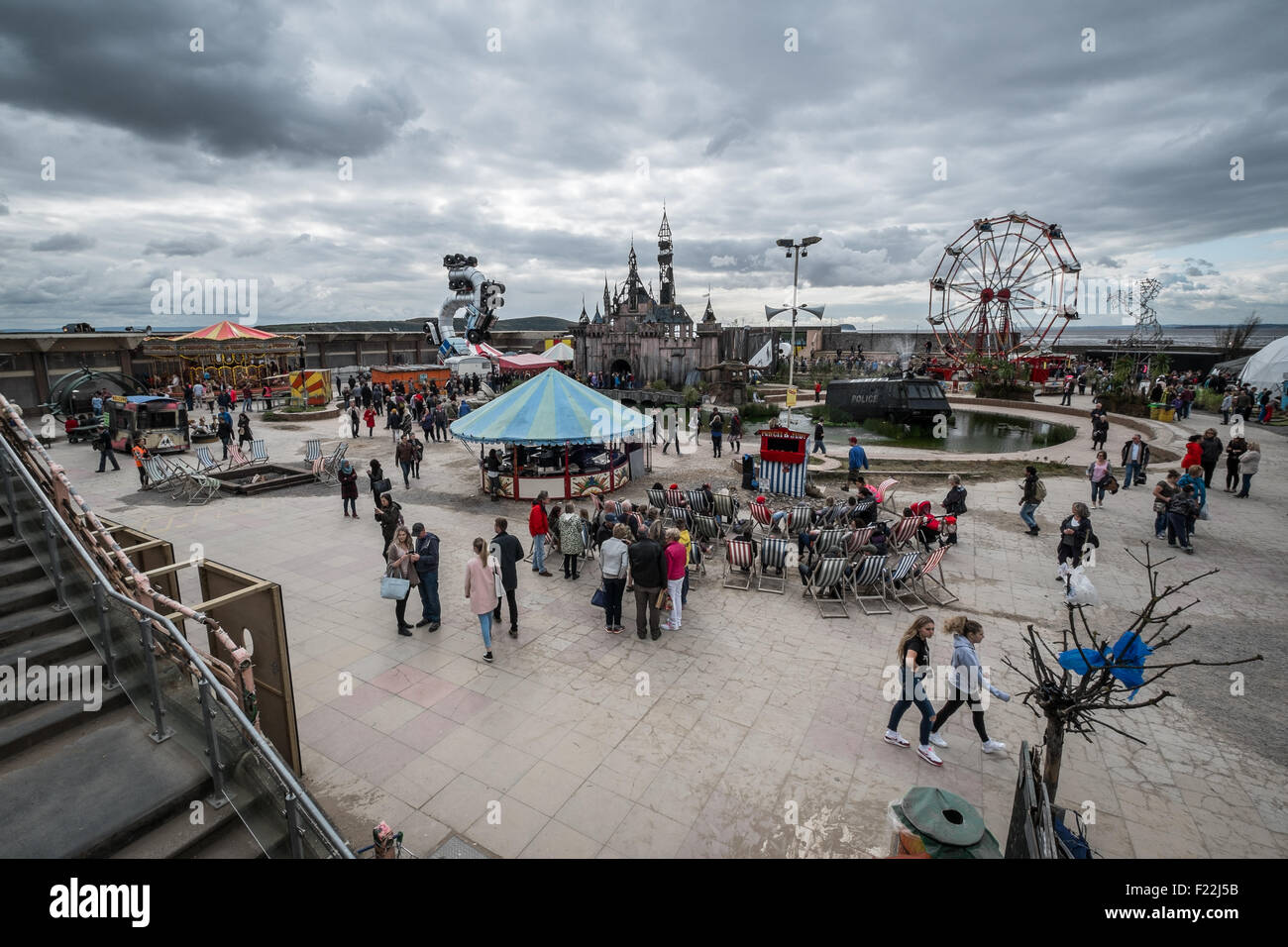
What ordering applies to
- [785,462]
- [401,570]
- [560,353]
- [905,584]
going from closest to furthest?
[401,570] < [905,584] < [785,462] < [560,353]

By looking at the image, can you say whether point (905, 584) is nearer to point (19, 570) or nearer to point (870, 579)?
point (870, 579)

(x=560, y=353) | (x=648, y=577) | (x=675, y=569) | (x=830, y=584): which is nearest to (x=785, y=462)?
(x=830, y=584)

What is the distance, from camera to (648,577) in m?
7.88

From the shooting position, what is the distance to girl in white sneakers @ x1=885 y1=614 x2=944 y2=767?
18.4 ft

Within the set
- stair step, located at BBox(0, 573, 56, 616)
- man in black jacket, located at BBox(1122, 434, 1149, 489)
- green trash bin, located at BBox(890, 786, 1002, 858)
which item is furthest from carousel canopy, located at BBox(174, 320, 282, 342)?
man in black jacket, located at BBox(1122, 434, 1149, 489)

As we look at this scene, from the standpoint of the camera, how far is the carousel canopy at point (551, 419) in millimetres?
13867

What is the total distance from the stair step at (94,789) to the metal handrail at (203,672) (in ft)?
0.93

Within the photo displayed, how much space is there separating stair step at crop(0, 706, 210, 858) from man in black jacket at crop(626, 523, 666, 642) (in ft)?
16.0

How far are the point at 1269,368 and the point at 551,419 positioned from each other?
33.2 metres

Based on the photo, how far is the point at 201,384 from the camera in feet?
113

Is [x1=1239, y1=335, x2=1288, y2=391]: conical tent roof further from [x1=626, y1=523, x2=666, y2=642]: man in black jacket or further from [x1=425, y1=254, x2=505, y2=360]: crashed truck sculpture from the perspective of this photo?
[x1=425, y1=254, x2=505, y2=360]: crashed truck sculpture

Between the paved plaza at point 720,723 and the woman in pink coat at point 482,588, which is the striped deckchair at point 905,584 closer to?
the paved plaza at point 720,723

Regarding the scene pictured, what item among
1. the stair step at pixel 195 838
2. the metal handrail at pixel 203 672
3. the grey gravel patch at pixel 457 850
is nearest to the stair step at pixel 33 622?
the metal handrail at pixel 203 672
